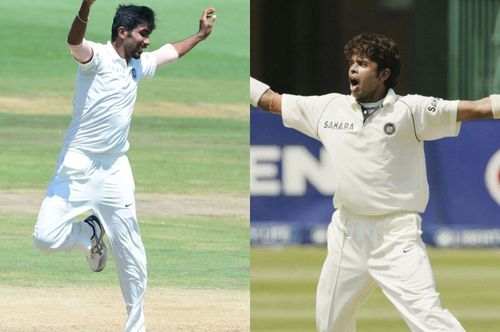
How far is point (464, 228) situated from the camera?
1161cm

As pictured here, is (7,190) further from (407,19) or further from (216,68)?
(407,19)

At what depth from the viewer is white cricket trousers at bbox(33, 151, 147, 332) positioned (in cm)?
721

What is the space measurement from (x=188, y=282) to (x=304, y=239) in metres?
2.38

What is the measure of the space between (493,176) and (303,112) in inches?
208

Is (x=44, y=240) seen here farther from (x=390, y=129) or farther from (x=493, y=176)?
(x=493, y=176)

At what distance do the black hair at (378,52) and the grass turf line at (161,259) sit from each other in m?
3.19

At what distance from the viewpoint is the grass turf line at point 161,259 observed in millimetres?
9320

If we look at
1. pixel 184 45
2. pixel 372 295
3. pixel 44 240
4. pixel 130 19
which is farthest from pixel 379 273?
pixel 372 295

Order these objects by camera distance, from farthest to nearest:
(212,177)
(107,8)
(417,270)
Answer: (212,177), (107,8), (417,270)

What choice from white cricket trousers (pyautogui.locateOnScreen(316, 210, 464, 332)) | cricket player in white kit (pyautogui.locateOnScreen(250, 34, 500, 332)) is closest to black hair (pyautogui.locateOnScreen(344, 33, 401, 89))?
cricket player in white kit (pyautogui.locateOnScreen(250, 34, 500, 332))

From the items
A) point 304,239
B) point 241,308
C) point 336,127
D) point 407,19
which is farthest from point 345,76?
point 336,127

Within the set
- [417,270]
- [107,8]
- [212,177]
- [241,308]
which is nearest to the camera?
[417,270]

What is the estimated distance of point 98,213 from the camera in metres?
7.32

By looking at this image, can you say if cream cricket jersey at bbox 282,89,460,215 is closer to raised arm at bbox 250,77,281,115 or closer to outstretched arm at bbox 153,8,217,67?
raised arm at bbox 250,77,281,115
